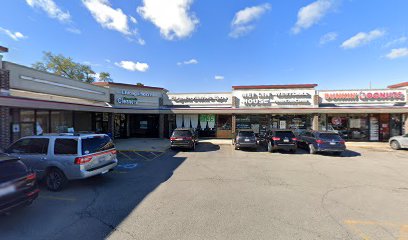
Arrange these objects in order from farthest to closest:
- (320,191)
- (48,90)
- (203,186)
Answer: (48,90)
(203,186)
(320,191)

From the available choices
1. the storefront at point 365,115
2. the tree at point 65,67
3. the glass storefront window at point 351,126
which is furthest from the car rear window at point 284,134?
the tree at point 65,67

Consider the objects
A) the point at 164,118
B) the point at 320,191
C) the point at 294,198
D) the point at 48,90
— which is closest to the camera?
the point at 294,198

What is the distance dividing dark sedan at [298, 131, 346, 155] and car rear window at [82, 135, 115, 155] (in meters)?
11.9

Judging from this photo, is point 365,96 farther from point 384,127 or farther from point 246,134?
point 246,134

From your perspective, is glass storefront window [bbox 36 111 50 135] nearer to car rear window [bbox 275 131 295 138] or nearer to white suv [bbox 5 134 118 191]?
white suv [bbox 5 134 118 191]

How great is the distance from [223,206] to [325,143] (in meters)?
10.2

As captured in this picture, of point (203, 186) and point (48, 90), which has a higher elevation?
point (48, 90)

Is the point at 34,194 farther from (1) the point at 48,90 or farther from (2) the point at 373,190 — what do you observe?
(1) the point at 48,90

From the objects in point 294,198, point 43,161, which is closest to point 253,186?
point 294,198

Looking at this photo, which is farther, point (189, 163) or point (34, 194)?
point (189, 163)

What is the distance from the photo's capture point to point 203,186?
6.91 meters

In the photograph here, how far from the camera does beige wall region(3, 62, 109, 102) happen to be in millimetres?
11227

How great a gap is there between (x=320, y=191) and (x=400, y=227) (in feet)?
7.25

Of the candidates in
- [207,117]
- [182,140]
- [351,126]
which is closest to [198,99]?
[207,117]
